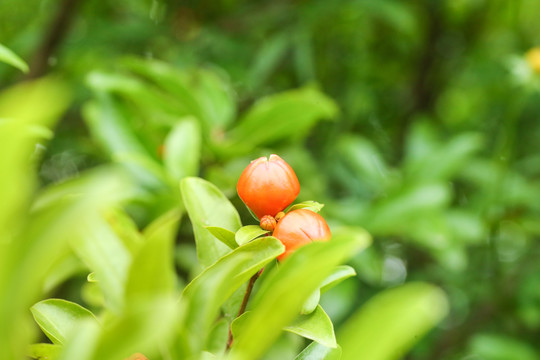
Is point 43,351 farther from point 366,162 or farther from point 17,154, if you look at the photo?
point 366,162

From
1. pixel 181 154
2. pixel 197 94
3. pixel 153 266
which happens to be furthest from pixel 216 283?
pixel 197 94

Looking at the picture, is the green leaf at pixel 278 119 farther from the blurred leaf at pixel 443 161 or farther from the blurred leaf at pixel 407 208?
the blurred leaf at pixel 443 161

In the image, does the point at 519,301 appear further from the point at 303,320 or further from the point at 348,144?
the point at 303,320

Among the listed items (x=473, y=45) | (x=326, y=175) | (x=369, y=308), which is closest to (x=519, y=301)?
(x=326, y=175)

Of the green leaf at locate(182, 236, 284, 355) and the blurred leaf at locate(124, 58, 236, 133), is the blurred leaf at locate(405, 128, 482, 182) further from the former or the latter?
the green leaf at locate(182, 236, 284, 355)

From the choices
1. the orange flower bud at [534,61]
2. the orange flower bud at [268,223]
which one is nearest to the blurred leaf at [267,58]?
the orange flower bud at [534,61]

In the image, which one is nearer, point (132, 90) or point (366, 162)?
point (132, 90)
